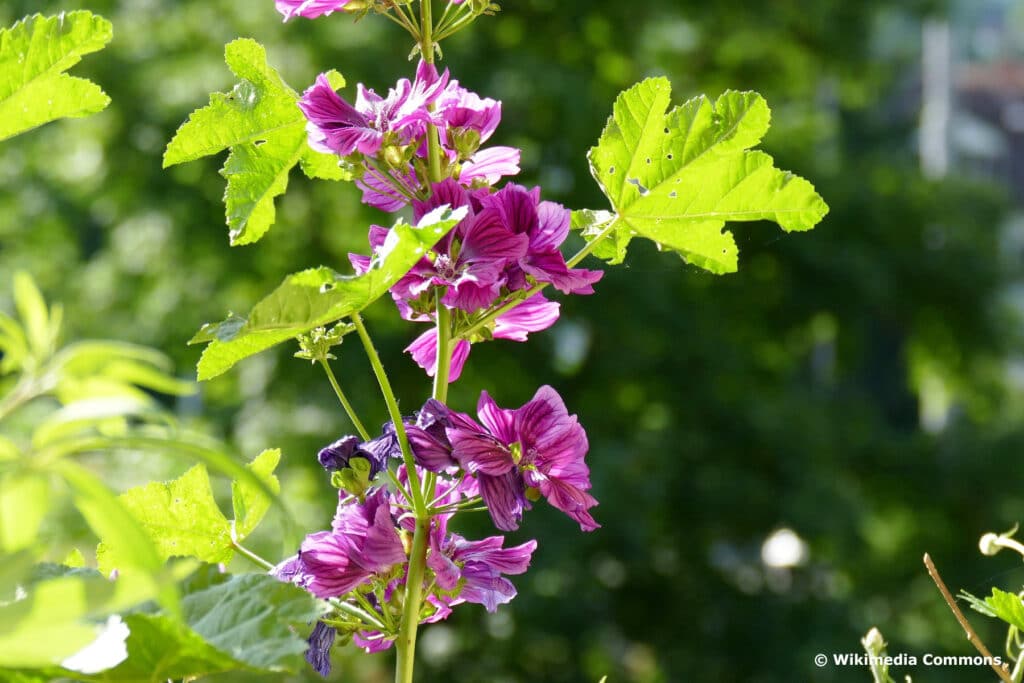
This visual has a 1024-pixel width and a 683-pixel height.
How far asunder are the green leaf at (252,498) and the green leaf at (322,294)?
0.05 meters

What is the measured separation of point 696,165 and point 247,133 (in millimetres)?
100

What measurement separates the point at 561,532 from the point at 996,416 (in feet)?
4.46

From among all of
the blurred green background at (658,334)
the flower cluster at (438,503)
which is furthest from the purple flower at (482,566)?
the blurred green background at (658,334)

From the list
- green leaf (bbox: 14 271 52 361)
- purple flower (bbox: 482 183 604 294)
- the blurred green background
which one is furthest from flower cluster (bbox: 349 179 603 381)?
the blurred green background

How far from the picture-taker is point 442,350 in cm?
24

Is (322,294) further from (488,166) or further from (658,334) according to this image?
(658,334)

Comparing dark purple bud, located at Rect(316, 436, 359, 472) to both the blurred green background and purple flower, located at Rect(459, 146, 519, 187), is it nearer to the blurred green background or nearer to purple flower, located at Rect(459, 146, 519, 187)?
purple flower, located at Rect(459, 146, 519, 187)

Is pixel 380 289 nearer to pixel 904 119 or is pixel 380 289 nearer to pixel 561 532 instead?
pixel 561 532

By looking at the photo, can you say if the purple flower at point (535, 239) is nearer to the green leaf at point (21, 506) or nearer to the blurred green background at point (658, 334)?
the green leaf at point (21, 506)

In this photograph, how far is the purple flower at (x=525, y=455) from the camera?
9.3 inches

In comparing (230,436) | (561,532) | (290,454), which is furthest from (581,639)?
(230,436)

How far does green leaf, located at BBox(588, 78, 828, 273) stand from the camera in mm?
266

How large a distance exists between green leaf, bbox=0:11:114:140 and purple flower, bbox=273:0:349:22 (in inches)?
2.2

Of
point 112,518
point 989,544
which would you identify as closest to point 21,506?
point 112,518
